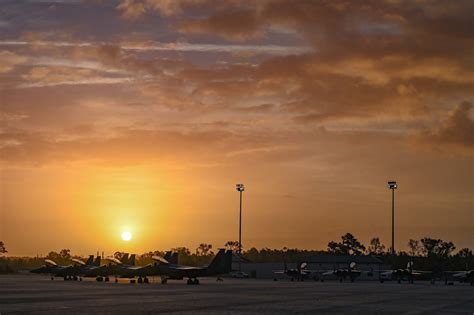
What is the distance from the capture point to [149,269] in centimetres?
9325

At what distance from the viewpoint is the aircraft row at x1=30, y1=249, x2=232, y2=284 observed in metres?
90.0

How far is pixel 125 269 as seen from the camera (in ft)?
322

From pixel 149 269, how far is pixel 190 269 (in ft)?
22.1

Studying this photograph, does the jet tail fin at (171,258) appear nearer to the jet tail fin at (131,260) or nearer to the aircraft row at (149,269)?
the aircraft row at (149,269)

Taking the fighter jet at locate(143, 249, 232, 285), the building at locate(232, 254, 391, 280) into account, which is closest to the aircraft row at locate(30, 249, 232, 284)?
the fighter jet at locate(143, 249, 232, 285)

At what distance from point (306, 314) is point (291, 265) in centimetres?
13956

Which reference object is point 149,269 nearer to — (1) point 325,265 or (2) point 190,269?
(2) point 190,269

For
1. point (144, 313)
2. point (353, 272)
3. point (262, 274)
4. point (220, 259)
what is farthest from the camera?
point (262, 274)

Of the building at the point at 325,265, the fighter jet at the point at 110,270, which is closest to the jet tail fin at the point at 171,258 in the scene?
the fighter jet at the point at 110,270

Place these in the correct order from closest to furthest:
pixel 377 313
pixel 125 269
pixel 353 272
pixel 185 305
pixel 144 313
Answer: pixel 144 313 < pixel 377 313 < pixel 185 305 < pixel 125 269 < pixel 353 272

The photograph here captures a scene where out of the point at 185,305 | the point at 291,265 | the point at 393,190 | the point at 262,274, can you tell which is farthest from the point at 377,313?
the point at 291,265

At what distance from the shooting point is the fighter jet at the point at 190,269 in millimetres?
89375

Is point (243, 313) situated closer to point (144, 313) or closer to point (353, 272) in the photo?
point (144, 313)

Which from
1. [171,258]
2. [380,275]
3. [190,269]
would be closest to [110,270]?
[171,258]
